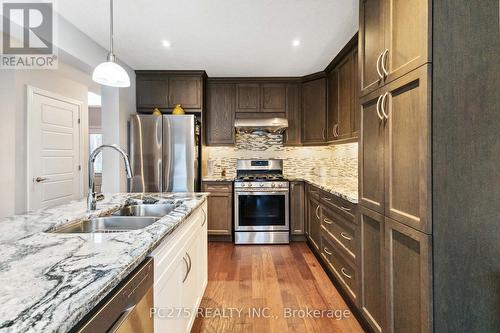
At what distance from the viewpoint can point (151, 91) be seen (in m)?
3.70

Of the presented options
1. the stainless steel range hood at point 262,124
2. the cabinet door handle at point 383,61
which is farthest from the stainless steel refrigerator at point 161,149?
the cabinet door handle at point 383,61

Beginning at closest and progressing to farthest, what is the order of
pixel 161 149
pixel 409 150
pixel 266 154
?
pixel 409 150 < pixel 161 149 < pixel 266 154

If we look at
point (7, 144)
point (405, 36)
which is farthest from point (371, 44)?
point (7, 144)

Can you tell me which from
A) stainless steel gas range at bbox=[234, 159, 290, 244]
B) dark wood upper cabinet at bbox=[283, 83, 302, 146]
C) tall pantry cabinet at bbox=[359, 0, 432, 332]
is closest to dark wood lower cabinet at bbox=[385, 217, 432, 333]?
tall pantry cabinet at bbox=[359, 0, 432, 332]

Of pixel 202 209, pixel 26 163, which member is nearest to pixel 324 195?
pixel 202 209

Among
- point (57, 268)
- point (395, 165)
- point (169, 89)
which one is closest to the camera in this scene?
point (57, 268)

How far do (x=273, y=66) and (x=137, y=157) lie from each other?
2.22 m

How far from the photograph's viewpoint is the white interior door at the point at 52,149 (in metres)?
3.21

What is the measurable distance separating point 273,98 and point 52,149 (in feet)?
10.9

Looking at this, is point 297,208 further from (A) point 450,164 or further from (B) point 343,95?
(A) point 450,164

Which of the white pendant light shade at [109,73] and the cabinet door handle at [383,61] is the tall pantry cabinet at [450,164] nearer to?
the cabinet door handle at [383,61]

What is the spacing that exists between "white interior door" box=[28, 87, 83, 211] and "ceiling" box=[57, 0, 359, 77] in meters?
1.32

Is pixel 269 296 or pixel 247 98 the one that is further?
pixel 247 98

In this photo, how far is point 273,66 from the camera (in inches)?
136
